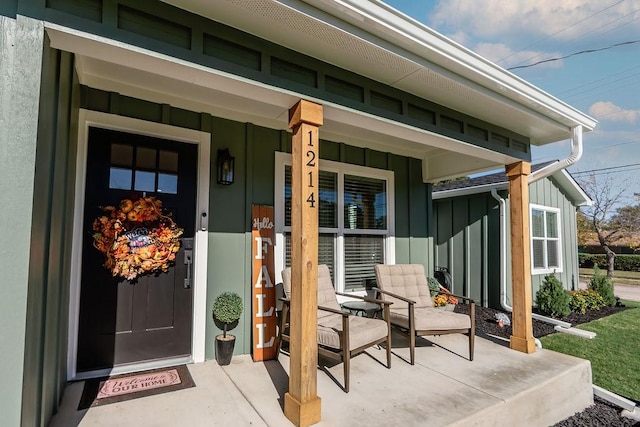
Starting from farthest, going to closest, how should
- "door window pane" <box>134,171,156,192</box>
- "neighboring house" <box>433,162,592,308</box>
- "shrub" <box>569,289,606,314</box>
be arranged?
"neighboring house" <box>433,162,592,308</box> → "shrub" <box>569,289,606,314</box> → "door window pane" <box>134,171,156,192</box>

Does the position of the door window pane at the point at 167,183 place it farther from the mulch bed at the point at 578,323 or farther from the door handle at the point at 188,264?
the mulch bed at the point at 578,323

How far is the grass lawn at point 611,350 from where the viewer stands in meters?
3.60

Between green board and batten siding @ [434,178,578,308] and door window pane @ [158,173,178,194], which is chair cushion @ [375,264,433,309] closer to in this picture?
door window pane @ [158,173,178,194]

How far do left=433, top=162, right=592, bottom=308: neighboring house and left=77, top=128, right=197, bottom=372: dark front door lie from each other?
5898 millimetres

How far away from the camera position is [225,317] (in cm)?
332

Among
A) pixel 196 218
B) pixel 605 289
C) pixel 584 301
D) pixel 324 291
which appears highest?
pixel 196 218

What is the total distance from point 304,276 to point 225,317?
1.43m

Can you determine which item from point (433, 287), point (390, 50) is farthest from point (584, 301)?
point (390, 50)

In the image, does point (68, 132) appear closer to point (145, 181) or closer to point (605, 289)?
point (145, 181)

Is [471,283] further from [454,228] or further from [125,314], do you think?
[125,314]

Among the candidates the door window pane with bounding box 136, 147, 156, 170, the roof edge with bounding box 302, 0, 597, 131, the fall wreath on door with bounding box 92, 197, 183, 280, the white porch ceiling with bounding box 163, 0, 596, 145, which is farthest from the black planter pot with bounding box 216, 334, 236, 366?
the roof edge with bounding box 302, 0, 597, 131

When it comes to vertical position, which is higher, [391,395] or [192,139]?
[192,139]

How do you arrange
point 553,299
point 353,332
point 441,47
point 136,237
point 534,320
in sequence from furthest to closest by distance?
point 553,299
point 534,320
point 136,237
point 353,332
point 441,47

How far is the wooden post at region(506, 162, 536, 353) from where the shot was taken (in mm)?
3848
